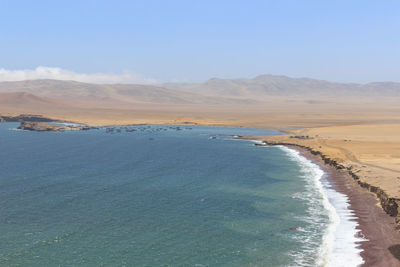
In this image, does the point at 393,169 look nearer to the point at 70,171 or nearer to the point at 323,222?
the point at 323,222

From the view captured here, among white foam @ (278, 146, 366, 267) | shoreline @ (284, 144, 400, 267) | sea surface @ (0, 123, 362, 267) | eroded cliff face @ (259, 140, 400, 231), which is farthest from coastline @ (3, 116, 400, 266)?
sea surface @ (0, 123, 362, 267)

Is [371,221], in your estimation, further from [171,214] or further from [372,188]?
[171,214]

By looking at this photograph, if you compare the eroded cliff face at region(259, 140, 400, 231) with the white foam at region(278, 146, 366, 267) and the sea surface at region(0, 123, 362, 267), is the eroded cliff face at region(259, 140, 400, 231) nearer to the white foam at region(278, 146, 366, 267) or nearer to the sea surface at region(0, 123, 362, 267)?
the white foam at region(278, 146, 366, 267)

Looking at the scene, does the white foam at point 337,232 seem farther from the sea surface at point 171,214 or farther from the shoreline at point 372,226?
the shoreline at point 372,226

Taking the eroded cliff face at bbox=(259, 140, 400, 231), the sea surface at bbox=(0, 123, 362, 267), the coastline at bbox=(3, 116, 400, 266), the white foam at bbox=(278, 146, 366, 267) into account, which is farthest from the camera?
the eroded cliff face at bbox=(259, 140, 400, 231)

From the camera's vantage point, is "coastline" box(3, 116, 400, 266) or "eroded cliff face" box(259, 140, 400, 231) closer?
"coastline" box(3, 116, 400, 266)

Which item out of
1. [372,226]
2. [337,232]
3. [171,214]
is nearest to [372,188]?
[372,226]

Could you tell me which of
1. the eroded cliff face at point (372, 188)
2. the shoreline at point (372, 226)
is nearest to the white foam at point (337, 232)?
the shoreline at point (372, 226)
